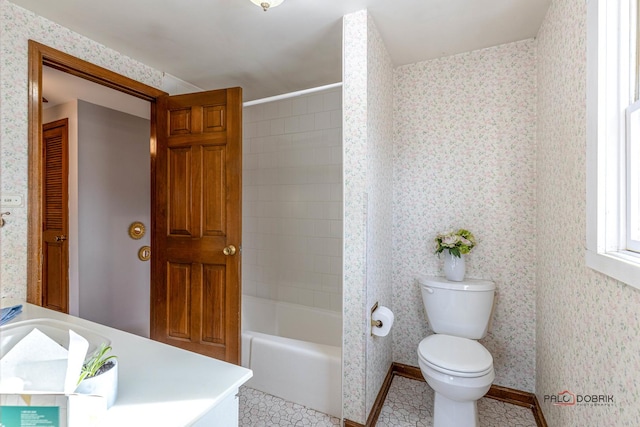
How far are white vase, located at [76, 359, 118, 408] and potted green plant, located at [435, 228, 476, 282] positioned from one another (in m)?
1.81

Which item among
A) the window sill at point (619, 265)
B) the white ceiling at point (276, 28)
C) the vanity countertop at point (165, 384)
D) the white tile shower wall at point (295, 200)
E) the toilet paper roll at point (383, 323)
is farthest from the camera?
the white tile shower wall at point (295, 200)

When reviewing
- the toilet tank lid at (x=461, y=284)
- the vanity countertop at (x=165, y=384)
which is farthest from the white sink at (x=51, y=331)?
the toilet tank lid at (x=461, y=284)

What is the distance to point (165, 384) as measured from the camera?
0.71 meters

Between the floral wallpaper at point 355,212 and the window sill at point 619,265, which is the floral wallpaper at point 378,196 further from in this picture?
the window sill at point 619,265

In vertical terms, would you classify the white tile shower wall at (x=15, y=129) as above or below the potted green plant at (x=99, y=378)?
above

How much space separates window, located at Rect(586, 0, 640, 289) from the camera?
0.95 meters

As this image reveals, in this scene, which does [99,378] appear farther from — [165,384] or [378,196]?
[378,196]

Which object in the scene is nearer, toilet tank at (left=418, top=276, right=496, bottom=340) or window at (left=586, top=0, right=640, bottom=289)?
window at (left=586, top=0, right=640, bottom=289)

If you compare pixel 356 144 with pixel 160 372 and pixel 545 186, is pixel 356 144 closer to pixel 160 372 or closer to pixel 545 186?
pixel 545 186

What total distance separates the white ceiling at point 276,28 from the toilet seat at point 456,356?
72.3 inches

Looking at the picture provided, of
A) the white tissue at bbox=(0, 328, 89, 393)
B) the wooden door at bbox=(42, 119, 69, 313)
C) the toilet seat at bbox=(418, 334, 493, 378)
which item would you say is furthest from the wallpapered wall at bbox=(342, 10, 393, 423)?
the wooden door at bbox=(42, 119, 69, 313)

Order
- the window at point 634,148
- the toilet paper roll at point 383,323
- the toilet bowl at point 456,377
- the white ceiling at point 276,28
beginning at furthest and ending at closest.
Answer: the toilet paper roll at point 383,323
the white ceiling at point 276,28
the toilet bowl at point 456,377
the window at point 634,148

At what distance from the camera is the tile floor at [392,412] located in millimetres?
1729

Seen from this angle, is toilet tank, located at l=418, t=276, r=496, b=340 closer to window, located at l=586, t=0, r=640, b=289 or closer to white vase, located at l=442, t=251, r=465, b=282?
white vase, located at l=442, t=251, r=465, b=282
